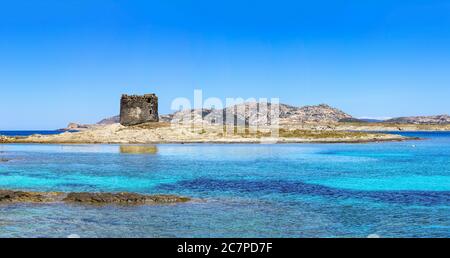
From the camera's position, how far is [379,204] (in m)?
22.0

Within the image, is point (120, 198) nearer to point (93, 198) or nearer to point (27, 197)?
point (93, 198)

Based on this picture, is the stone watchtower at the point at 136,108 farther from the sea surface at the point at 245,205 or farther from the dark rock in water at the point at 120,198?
the dark rock in water at the point at 120,198

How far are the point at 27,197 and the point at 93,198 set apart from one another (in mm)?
3512

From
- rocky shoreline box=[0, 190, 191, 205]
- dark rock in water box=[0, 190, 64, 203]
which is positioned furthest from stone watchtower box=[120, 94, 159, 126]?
rocky shoreline box=[0, 190, 191, 205]

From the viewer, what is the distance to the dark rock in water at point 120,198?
2223 cm

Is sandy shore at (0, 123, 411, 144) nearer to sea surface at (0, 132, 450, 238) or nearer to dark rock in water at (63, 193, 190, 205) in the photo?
sea surface at (0, 132, 450, 238)

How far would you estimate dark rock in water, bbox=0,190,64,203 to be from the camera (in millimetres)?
22748

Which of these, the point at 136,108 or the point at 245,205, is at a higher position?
the point at 136,108

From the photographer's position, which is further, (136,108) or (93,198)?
(136,108)

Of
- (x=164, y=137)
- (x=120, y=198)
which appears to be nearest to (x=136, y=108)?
(x=164, y=137)

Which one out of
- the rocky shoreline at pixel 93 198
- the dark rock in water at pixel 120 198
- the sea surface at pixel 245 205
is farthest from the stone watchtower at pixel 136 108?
the dark rock in water at pixel 120 198

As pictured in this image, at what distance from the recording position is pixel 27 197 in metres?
23.2

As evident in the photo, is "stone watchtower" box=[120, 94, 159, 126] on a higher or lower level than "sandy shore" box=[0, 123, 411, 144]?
higher
